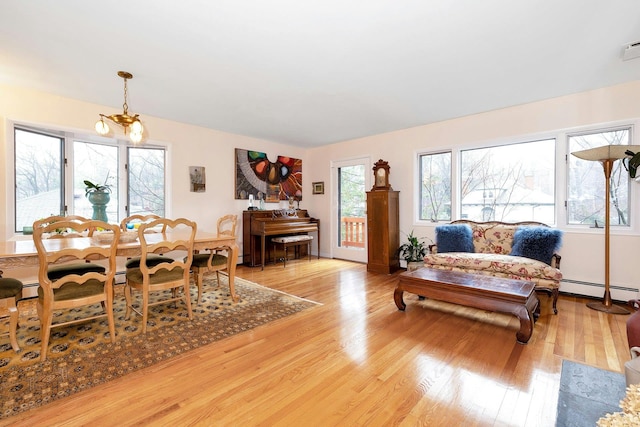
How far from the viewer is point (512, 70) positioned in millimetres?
2896

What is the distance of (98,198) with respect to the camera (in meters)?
3.77

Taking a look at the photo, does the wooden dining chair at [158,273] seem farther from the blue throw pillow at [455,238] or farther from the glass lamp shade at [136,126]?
the blue throw pillow at [455,238]

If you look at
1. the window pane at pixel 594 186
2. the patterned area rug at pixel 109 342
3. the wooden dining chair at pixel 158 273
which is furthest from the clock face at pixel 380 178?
the wooden dining chair at pixel 158 273

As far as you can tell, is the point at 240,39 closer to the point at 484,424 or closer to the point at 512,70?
the point at 512,70

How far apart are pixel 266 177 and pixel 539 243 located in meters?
4.46

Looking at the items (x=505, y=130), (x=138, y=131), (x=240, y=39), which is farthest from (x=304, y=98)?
(x=505, y=130)

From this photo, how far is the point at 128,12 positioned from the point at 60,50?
1.06m

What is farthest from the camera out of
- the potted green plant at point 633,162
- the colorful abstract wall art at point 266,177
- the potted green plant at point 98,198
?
the colorful abstract wall art at point 266,177

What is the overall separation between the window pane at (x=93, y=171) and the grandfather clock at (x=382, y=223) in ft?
13.0

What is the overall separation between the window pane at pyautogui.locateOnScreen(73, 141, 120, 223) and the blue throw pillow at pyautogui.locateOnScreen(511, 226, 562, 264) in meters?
5.51

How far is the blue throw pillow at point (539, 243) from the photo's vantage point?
3.33m

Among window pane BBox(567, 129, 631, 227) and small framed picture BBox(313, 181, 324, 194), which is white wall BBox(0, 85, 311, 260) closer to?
small framed picture BBox(313, 181, 324, 194)

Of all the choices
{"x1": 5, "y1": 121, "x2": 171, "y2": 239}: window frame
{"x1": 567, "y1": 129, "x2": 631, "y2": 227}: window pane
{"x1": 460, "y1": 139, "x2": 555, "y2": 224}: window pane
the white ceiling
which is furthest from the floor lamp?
{"x1": 5, "y1": 121, "x2": 171, "y2": 239}: window frame

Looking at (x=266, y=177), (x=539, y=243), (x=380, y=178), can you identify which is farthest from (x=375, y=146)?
(x=539, y=243)
